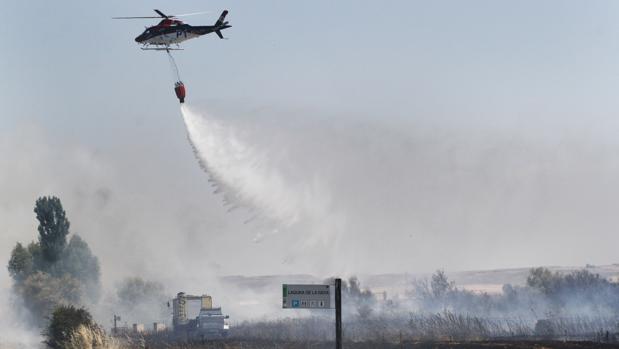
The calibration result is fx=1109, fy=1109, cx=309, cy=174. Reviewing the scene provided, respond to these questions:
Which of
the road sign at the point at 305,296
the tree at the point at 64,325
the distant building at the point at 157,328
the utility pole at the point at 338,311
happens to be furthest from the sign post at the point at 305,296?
the distant building at the point at 157,328

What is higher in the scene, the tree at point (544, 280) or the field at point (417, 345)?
the tree at point (544, 280)

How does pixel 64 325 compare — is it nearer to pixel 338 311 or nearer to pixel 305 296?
pixel 305 296

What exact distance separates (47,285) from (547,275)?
2499 inches

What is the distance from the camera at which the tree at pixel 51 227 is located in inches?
5837

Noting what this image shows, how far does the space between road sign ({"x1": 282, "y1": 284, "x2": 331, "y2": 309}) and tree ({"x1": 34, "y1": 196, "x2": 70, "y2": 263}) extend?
10223cm

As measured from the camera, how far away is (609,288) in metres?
108

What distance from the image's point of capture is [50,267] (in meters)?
149

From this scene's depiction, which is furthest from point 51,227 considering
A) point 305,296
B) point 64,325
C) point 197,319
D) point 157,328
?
point 305,296

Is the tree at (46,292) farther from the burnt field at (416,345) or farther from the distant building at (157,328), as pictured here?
the burnt field at (416,345)

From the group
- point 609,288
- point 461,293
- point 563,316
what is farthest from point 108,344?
point 461,293

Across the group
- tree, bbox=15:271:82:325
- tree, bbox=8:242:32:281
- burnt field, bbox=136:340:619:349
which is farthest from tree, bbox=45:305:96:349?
tree, bbox=8:242:32:281

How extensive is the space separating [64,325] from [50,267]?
6880 centimetres

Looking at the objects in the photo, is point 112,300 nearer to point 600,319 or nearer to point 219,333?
point 219,333

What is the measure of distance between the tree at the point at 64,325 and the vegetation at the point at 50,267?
57.3 meters
